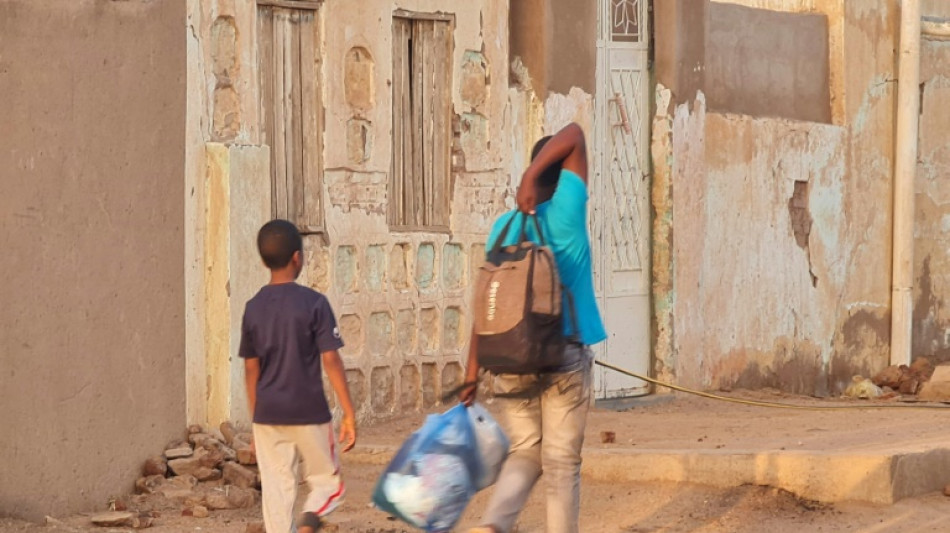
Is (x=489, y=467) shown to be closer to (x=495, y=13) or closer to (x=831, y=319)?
(x=495, y=13)

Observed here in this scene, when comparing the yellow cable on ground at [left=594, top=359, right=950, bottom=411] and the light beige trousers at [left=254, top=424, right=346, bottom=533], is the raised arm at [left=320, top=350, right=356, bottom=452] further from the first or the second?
the yellow cable on ground at [left=594, top=359, right=950, bottom=411]

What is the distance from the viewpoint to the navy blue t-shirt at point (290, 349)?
6598 mm

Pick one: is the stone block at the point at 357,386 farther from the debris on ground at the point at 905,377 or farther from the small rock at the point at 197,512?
the debris on ground at the point at 905,377

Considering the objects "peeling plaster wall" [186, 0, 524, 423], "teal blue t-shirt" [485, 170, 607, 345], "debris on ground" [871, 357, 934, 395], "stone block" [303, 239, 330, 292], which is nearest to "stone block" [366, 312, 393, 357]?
"peeling plaster wall" [186, 0, 524, 423]

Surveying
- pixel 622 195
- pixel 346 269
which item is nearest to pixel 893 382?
pixel 622 195

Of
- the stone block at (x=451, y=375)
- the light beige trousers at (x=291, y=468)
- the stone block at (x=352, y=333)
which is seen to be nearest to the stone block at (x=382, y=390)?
the stone block at (x=352, y=333)

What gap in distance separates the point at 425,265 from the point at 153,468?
9.56ft

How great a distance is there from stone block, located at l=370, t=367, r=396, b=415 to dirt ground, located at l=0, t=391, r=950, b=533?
0.67 feet

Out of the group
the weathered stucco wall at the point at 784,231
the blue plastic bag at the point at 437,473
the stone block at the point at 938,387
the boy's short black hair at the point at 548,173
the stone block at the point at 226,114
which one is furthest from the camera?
the stone block at the point at 938,387

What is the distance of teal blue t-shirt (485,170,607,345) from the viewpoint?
6410 mm

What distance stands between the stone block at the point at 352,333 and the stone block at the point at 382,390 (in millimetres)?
216

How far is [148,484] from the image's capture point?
8.71m

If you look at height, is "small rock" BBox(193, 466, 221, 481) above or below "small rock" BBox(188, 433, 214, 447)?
below

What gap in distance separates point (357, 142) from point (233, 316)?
177cm
